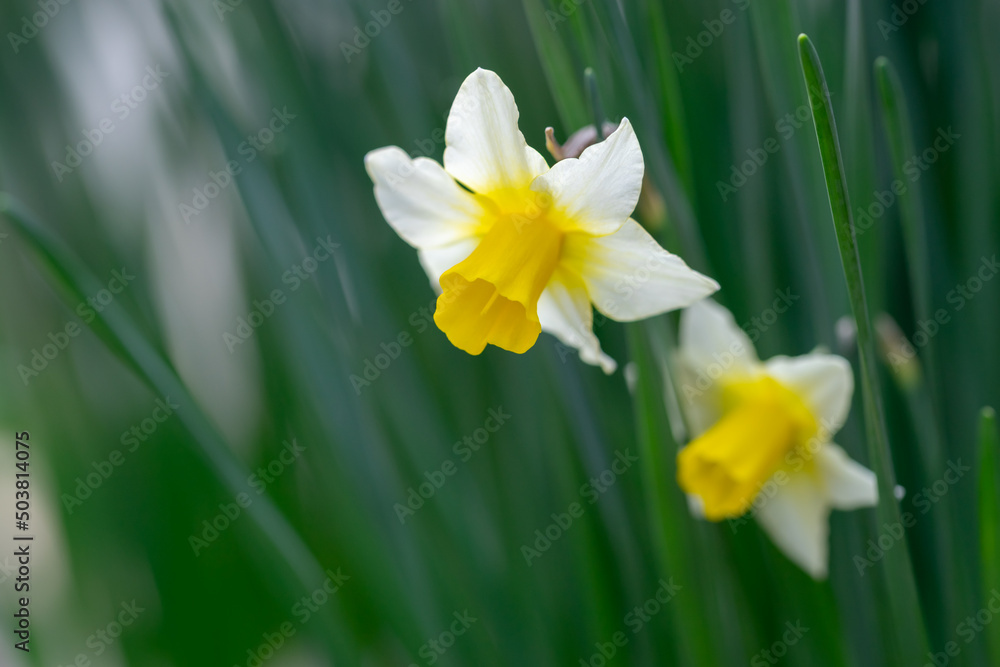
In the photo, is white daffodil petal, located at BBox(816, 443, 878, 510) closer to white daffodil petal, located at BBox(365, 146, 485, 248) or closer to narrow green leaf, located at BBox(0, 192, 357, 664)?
white daffodil petal, located at BBox(365, 146, 485, 248)

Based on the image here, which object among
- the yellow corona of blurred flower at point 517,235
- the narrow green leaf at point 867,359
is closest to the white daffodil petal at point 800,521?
the narrow green leaf at point 867,359

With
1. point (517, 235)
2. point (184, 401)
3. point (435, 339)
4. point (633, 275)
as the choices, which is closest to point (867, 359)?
point (633, 275)

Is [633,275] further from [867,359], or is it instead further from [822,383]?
[822,383]

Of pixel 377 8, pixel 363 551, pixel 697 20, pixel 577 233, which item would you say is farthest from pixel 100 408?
pixel 697 20

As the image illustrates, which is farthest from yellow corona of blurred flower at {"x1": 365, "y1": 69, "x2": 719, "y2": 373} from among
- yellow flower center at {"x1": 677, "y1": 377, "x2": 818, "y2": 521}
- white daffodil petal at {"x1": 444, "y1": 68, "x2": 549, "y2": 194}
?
yellow flower center at {"x1": 677, "y1": 377, "x2": 818, "y2": 521}

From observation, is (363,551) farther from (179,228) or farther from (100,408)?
(179,228)

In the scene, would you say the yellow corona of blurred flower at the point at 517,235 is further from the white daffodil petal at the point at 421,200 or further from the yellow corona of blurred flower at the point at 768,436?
the yellow corona of blurred flower at the point at 768,436

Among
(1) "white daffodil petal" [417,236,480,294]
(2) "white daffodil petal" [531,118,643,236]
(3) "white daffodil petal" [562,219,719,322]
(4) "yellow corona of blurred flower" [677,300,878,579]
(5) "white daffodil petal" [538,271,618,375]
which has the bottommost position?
(4) "yellow corona of blurred flower" [677,300,878,579]
